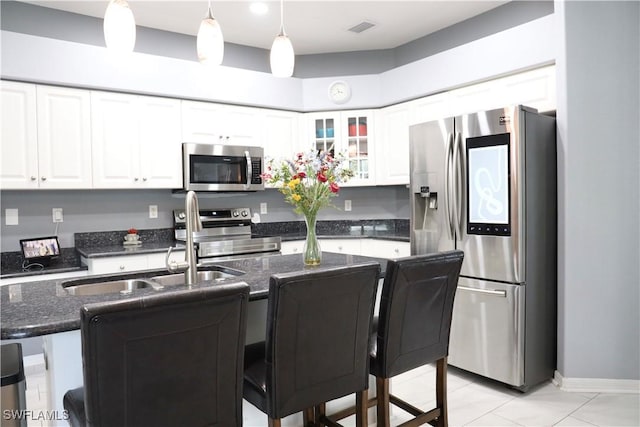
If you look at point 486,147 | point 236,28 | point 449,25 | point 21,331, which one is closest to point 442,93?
point 449,25

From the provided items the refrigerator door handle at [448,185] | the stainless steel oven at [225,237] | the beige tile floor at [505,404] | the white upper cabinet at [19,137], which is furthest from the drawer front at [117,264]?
the refrigerator door handle at [448,185]

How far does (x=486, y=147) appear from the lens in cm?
288

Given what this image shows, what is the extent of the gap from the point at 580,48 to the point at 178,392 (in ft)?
9.65

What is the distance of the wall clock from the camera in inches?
179

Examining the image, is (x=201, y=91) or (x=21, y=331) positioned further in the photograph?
(x=201, y=91)

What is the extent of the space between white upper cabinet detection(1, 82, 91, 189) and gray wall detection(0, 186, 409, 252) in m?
0.35

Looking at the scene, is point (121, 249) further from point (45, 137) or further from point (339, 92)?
point (339, 92)

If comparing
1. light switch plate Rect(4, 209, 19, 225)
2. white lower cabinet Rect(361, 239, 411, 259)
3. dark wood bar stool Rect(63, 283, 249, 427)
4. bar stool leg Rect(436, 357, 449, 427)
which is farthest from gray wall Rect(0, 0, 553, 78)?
dark wood bar stool Rect(63, 283, 249, 427)

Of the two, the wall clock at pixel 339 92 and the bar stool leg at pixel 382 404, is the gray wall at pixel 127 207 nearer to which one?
the wall clock at pixel 339 92

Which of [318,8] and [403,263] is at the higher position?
[318,8]

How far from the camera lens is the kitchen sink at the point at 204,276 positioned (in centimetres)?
218

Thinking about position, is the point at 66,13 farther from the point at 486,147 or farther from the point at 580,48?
the point at 580,48

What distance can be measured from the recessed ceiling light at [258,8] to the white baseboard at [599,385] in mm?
3477

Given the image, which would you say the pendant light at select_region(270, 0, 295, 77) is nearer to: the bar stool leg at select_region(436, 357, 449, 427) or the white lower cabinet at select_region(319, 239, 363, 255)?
the bar stool leg at select_region(436, 357, 449, 427)
